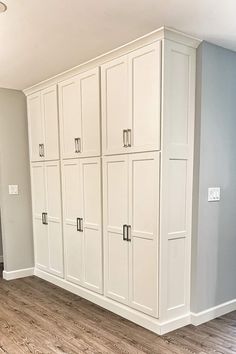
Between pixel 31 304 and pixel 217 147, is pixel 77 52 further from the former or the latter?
pixel 31 304

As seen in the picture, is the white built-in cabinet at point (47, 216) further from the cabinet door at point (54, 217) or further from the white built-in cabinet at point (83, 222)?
the white built-in cabinet at point (83, 222)

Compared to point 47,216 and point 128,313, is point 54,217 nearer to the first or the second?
point 47,216

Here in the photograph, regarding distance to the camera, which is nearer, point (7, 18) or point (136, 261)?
point (7, 18)

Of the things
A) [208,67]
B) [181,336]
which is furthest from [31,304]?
[208,67]

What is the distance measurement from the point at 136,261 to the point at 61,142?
1653 mm

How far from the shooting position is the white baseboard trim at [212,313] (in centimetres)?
272

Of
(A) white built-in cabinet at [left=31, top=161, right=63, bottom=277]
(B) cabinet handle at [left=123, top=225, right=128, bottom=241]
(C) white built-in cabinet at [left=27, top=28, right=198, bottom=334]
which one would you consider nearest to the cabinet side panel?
(C) white built-in cabinet at [left=27, top=28, right=198, bottom=334]

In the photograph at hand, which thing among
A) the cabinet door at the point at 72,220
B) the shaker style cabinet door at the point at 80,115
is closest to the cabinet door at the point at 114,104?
the shaker style cabinet door at the point at 80,115

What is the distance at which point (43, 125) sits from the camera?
3.86 m

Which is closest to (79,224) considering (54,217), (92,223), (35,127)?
(92,223)

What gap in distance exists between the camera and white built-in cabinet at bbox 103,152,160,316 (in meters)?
A: 2.58

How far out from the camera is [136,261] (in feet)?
9.00

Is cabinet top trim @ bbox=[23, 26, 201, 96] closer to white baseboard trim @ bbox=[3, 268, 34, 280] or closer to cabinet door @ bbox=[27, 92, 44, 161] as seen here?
cabinet door @ bbox=[27, 92, 44, 161]

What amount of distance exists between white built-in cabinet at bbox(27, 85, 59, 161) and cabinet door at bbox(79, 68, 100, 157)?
53 centimetres
